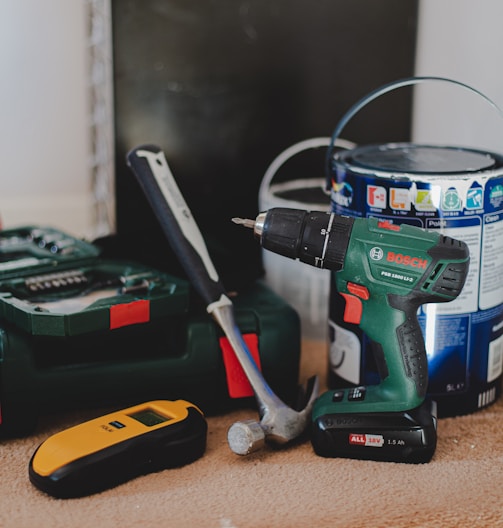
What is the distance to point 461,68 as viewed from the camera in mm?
1129

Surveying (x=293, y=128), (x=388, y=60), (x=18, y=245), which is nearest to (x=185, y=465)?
(x=18, y=245)

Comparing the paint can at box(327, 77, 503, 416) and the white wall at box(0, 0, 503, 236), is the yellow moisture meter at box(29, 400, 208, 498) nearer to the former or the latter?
the paint can at box(327, 77, 503, 416)

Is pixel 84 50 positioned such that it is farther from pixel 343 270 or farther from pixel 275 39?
pixel 343 270

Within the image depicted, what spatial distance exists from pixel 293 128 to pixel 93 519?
2.55 ft

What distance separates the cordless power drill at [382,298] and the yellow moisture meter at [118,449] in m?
0.14

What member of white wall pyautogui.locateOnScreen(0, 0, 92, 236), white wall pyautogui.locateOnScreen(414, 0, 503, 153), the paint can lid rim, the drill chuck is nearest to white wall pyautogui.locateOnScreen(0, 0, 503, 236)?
white wall pyautogui.locateOnScreen(0, 0, 92, 236)

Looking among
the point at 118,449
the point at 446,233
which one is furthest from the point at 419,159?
the point at 118,449

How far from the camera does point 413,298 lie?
0.76 meters

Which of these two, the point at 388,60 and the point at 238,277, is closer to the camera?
the point at 238,277

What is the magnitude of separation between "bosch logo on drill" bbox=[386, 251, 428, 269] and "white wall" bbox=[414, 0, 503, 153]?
0.37m

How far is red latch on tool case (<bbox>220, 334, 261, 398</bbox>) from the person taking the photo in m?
0.87

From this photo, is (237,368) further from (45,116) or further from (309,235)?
(45,116)

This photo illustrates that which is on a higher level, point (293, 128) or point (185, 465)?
point (293, 128)

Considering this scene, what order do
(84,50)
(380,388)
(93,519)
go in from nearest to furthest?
(93,519)
(380,388)
(84,50)
